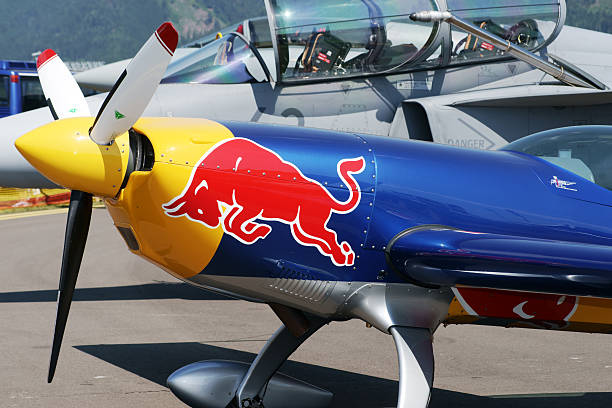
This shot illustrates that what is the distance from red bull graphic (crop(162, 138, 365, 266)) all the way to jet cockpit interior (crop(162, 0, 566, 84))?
17.5 ft

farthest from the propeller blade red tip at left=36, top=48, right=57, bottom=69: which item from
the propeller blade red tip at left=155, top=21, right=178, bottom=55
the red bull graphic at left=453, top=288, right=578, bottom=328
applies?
the red bull graphic at left=453, top=288, right=578, bottom=328

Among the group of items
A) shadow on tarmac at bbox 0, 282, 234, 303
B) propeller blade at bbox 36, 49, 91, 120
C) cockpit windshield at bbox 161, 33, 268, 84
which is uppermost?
propeller blade at bbox 36, 49, 91, 120

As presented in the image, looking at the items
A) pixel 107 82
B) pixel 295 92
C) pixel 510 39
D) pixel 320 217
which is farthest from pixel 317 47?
pixel 320 217

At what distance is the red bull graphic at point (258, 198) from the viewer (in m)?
4.32

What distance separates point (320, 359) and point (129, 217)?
3.09 m

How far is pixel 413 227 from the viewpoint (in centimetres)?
459

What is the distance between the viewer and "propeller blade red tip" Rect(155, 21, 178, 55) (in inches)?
159

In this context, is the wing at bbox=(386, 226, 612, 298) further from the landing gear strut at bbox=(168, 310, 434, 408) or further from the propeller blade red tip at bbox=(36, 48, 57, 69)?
the propeller blade red tip at bbox=(36, 48, 57, 69)

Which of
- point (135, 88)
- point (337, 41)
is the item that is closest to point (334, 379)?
point (135, 88)

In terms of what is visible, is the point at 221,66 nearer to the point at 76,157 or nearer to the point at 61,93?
the point at 61,93

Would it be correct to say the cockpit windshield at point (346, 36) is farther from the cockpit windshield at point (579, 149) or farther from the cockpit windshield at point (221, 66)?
the cockpit windshield at point (579, 149)

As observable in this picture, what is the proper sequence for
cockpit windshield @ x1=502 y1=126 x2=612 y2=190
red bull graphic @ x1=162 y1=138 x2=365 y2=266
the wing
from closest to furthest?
the wing
red bull graphic @ x1=162 y1=138 x2=365 y2=266
cockpit windshield @ x1=502 y1=126 x2=612 y2=190

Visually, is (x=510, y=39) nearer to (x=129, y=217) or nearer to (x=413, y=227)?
(x=413, y=227)

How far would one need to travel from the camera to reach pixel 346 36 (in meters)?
9.72
